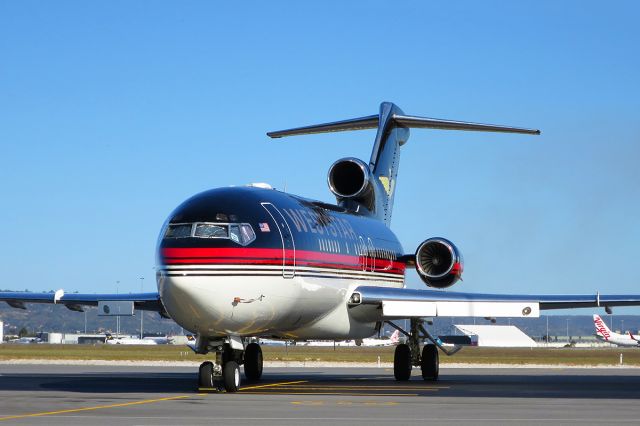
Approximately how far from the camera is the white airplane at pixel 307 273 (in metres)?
23.5

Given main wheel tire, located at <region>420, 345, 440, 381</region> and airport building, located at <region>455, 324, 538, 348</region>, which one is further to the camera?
airport building, located at <region>455, 324, 538, 348</region>

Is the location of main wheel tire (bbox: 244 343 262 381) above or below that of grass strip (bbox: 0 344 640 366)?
above

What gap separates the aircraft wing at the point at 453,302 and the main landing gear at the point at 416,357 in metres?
2.51

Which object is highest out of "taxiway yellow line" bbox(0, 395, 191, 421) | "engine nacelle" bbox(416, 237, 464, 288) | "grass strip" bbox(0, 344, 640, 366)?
"engine nacelle" bbox(416, 237, 464, 288)

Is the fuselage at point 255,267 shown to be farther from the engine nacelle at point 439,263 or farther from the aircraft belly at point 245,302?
the engine nacelle at point 439,263

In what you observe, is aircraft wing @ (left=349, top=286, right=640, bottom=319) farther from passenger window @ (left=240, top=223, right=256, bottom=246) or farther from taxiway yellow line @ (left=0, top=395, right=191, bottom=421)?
taxiway yellow line @ (left=0, top=395, right=191, bottom=421)

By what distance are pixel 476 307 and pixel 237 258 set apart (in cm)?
877

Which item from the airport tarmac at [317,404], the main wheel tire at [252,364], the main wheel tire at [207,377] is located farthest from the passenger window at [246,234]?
the main wheel tire at [252,364]

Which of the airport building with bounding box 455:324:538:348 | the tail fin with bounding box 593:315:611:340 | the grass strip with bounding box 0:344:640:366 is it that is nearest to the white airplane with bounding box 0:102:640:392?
the grass strip with bounding box 0:344:640:366

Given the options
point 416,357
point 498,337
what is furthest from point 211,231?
point 498,337

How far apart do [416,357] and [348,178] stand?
6.79 m

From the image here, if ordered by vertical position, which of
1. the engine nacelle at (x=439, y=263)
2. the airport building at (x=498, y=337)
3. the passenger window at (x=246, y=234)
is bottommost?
the airport building at (x=498, y=337)

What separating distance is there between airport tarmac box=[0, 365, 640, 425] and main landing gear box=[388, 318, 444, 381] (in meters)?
3.48

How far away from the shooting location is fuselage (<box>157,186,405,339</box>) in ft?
76.2
